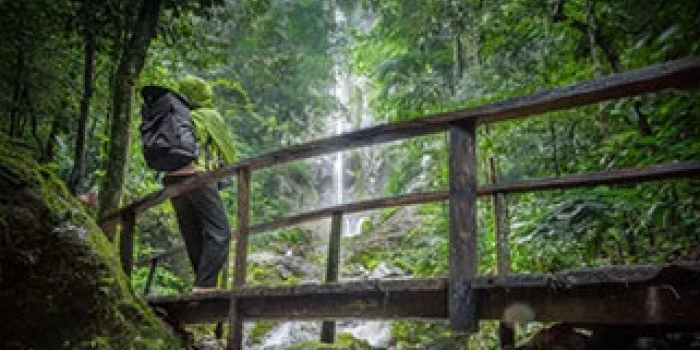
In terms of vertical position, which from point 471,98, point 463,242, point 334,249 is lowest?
point 463,242

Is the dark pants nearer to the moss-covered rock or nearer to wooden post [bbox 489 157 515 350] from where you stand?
the moss-covered rock

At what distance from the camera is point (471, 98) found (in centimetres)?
720

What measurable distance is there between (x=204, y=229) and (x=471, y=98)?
3.87 metres

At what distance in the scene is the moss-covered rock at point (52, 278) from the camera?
10.7 ft

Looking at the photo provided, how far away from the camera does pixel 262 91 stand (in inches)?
701

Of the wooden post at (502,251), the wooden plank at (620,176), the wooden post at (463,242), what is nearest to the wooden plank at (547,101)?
the wooden post at (463,242)

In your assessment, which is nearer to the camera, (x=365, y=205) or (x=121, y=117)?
(x=365, y=205)

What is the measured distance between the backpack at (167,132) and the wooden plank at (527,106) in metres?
0.66

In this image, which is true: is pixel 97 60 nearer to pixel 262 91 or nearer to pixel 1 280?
pixel 1 280

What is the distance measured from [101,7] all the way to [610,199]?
15.4 ft

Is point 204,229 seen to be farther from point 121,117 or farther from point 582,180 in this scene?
point 582,180

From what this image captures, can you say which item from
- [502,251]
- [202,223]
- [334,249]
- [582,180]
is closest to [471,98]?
[334,249]

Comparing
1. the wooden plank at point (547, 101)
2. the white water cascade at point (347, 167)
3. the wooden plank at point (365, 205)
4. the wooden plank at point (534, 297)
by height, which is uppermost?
the white water cascade at point (347, 167)

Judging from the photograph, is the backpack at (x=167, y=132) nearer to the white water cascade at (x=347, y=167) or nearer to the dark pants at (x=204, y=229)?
the dark pants at (x=204, y=229)
